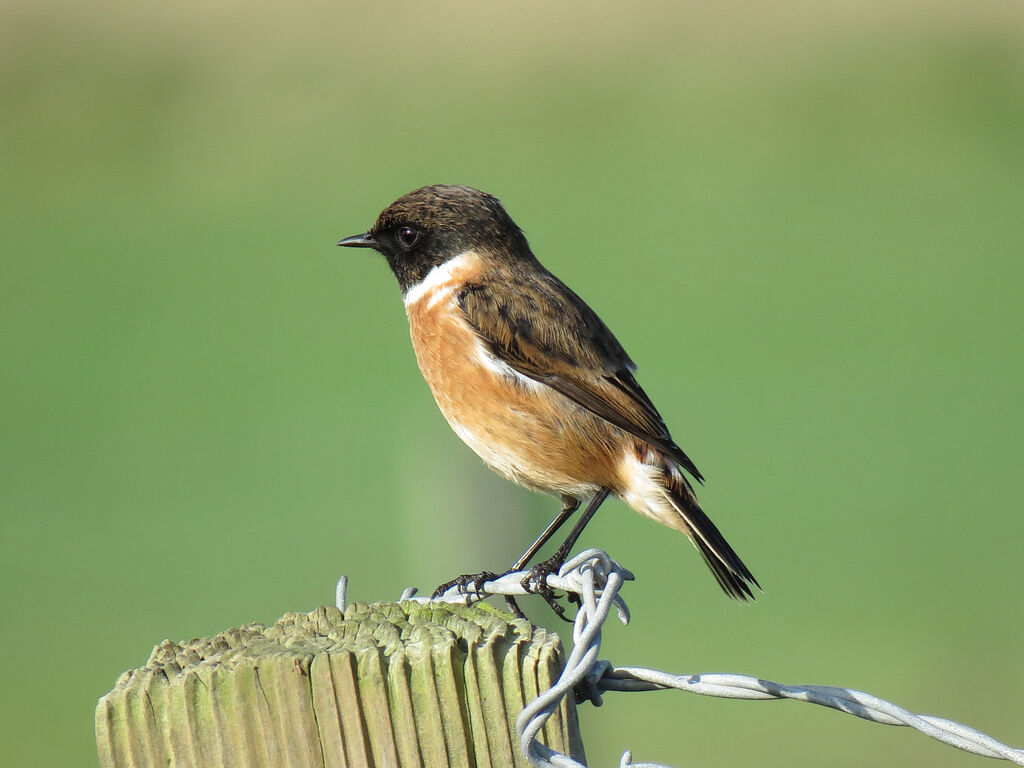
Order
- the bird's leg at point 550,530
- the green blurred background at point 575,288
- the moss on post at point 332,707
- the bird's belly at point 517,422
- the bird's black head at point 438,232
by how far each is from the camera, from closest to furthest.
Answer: the moss on post at point 332,707 < the bird's belly at point 517,422 < the bird's leg at point 550,530 < the bird's black head at point 438,232 < the green blurred background at point 575,288

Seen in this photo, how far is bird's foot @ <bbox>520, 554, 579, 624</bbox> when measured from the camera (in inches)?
130

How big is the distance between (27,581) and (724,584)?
910 cm

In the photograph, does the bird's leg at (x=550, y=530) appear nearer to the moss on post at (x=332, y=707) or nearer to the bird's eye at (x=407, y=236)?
the bird's eye at (x=407, y=236)

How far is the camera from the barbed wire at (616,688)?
94.9 inches

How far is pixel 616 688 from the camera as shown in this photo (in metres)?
2.78

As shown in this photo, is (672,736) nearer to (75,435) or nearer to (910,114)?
(75,435)

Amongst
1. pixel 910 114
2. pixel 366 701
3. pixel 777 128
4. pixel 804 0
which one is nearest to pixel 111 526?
pixel 366 701

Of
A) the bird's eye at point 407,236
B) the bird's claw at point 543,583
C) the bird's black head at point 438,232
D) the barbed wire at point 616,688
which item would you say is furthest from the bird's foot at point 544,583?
the bird's eye at point 407,236

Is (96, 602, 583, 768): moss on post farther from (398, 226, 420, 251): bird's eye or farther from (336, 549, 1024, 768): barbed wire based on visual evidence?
(398, 226, 420, 251): bird's eye

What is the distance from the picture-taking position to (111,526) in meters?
13.4

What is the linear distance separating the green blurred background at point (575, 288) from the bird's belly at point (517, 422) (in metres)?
0.71

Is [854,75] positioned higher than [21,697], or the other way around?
[854,75]

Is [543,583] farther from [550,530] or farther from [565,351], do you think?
[550,530]

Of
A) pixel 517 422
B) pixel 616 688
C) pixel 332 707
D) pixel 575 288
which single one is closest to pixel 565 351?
pixel 517 422
